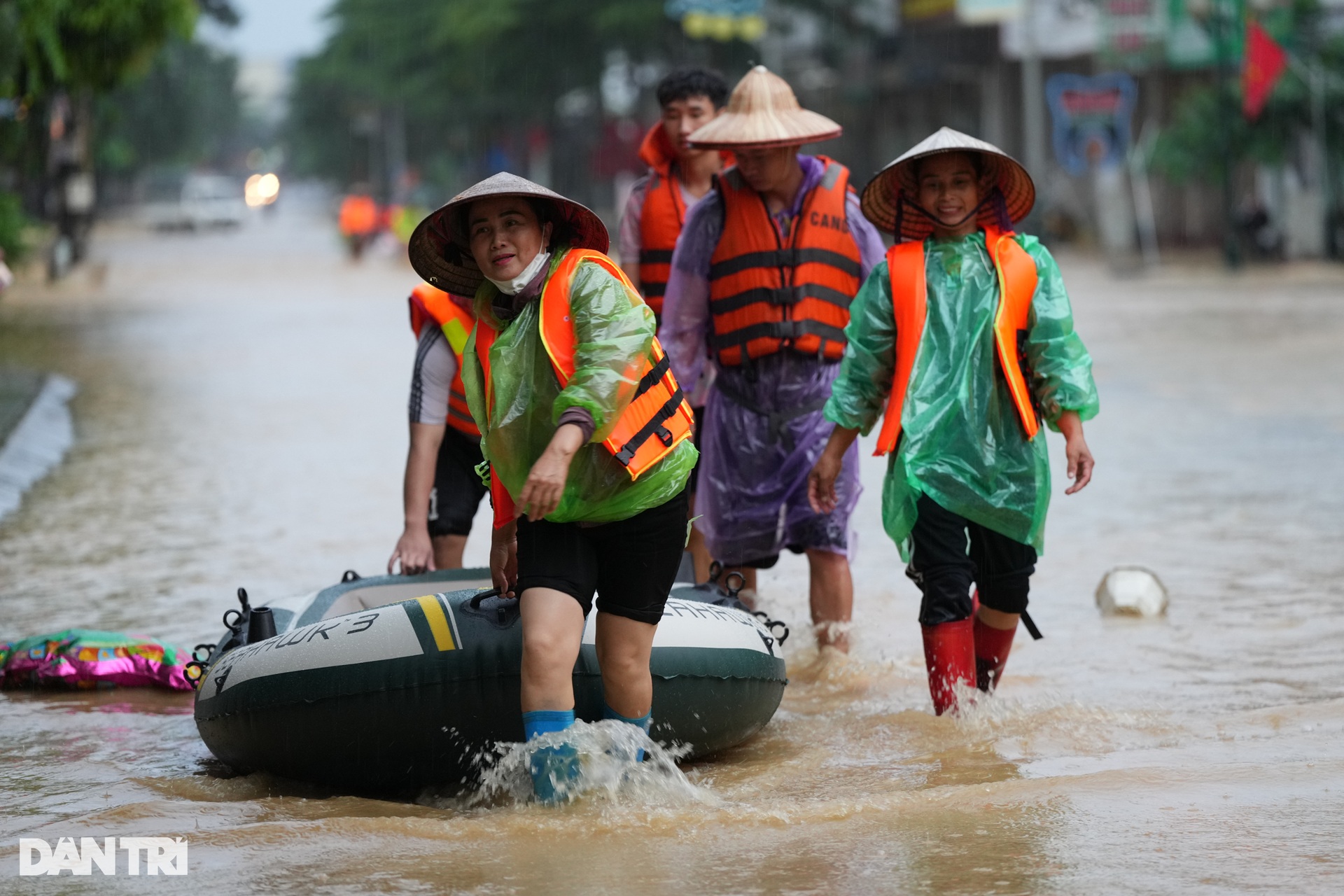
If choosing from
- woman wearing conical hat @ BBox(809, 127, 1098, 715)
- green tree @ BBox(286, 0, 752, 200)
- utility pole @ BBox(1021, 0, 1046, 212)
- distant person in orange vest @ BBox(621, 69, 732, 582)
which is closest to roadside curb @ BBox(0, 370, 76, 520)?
distant person in orange vest @ BBox(621, 69, 732, 582)

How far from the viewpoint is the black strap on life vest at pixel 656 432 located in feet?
14.1

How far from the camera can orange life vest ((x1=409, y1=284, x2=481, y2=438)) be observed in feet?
18.8

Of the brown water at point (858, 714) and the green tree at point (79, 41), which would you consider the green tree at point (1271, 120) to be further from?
the green tree at point (79, 41)

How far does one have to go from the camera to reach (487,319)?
4.56 meters

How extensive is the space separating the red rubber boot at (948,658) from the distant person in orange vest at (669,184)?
1.46 meters

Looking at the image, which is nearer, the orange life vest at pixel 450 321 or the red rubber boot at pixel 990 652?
the red rubber boot at pixel 990 652

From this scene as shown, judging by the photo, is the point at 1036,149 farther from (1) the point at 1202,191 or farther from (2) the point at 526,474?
(2) the point at 526,474

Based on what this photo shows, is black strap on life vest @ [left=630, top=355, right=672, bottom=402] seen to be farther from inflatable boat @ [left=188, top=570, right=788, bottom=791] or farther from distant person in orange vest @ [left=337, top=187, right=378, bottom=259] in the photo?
distant person in orange vest @ [left=337, top=187, right=378, bottom=259]

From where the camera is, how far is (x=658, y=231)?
6633 millimetres

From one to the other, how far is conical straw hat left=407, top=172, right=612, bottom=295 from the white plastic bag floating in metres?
3.18

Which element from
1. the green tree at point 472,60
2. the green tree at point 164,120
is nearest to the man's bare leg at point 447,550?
the green tree at point 472,60

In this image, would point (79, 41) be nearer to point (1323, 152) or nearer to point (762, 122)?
point (762, 122)

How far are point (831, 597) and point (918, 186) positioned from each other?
59.7 inches

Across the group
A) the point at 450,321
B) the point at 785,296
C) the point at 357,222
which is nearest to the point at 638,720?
the point at 450,321
